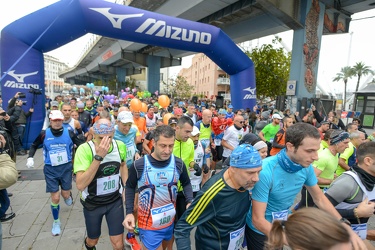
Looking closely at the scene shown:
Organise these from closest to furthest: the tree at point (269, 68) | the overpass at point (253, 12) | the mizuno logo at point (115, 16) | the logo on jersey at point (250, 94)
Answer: the mizuno logo at point (115, 16)
the logo on jersey at point (250, 94)
the overpass at point (253, 12)
the tree at point (269, 68)

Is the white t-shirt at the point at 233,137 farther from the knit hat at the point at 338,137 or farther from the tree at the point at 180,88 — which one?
the tree at the point at 180,88

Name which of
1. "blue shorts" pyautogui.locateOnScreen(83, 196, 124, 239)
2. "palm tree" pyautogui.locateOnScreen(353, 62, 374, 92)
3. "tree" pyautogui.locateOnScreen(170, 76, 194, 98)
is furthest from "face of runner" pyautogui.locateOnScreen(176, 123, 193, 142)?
"palm tree" pyautogui.locateOnScreen(353, 62, 374, 92)

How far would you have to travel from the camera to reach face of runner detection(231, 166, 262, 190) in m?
1.66

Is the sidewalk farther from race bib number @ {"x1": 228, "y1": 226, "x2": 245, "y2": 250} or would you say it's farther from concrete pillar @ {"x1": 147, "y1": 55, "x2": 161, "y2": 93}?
concrete pillar @ {"x1": 147, "y1": 55, "x2": 161, "y2": 93}

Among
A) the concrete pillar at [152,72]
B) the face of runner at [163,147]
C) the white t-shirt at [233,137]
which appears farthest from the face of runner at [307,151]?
the concrete pillar at [152,72]

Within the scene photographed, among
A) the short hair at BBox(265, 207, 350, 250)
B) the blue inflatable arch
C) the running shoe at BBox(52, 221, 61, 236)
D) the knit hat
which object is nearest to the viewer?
the short hair at BBox(265, 207, 350, 250)

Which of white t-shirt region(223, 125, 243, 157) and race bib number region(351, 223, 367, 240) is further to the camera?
white t-shirt region(223, 125, 243, 157)

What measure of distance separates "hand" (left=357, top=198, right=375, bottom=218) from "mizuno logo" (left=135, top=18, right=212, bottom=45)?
290 inches

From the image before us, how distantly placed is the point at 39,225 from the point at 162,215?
267 cm

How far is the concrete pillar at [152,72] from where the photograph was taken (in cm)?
2764

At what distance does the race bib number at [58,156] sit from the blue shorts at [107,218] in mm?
1415

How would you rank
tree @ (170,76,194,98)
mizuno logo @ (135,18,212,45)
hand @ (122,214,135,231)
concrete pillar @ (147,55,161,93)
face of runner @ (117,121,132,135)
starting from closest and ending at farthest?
hand @ (122,214,135,231), face of runner @ (117,121,132,135), mizuno logo @ (135,18,212,45), concrete pillar @ (147,55,161,93), tree @ (170,76,194,98)

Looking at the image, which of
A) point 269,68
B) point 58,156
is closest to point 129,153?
point 58,156

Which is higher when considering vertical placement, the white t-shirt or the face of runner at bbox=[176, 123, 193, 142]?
the face of runner at bbox=[176, 123, 193, 142]
